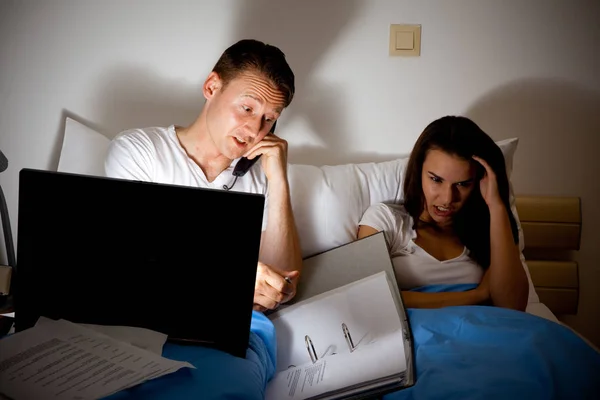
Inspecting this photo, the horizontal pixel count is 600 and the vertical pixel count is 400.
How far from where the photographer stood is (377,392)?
3.29 feet

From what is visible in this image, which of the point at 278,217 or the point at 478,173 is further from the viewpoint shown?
the point at 478,173

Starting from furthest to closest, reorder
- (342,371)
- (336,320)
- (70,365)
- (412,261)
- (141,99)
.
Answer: (141,99), (412,261), (336,320), (342,371), (70,365)

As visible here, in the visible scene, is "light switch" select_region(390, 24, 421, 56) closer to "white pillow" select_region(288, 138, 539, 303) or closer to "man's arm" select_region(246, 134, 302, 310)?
"white pillow" select_region(288, 138, 539, 303)

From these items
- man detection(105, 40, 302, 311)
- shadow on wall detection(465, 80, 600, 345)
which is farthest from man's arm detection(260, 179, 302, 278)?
shadow on wall detection(465, 80, 600, 345)

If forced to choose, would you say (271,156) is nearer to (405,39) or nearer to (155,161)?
(155,161)

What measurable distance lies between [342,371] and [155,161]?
2.41 feet

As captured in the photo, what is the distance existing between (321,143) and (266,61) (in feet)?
1.59

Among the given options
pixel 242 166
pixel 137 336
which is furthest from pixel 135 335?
pixel 242 166

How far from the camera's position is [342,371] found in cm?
104

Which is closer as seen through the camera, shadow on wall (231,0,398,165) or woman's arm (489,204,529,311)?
woman's arm (489,204,529,311)

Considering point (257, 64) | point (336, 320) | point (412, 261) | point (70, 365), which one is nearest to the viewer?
point (70, 365)

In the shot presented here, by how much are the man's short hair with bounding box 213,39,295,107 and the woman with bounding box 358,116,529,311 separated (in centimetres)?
45

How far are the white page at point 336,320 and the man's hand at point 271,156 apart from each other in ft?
1.21

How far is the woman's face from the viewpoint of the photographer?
59.8 inches
